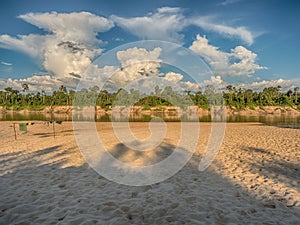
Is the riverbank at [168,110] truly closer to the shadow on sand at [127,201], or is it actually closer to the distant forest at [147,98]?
the distant forest at [147,98]

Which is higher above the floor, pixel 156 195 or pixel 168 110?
pixel 168 110

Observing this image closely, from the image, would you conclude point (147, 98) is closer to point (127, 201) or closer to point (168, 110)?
point (168, 110)

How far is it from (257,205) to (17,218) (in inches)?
235

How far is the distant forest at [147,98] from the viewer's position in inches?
4114

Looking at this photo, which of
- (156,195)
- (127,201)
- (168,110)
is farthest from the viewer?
(168,110)

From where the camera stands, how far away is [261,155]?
12.1 m

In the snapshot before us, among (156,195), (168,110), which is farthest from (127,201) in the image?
(168,110)

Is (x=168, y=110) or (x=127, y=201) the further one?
(x=168, y=110)

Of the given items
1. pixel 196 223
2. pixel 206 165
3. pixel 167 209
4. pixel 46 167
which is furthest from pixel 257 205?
pixel 46 167

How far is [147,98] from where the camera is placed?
103438 mm

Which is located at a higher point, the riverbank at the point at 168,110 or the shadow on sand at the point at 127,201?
the riverbank at the point at 168,110

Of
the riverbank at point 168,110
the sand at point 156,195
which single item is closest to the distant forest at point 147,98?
the riverbank at point 168,110

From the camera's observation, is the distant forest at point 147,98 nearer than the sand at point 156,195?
No

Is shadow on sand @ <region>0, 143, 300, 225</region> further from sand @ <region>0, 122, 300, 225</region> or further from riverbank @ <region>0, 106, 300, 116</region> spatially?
riverbank @ <region>0, 106, 300, 116</region>
